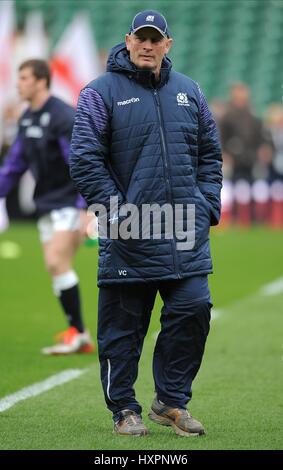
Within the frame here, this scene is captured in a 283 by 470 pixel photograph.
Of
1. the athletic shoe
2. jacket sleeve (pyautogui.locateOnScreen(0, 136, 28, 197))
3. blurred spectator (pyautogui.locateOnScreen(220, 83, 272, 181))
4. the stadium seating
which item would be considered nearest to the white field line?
the athletic shoe

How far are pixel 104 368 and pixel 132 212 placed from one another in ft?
2.84

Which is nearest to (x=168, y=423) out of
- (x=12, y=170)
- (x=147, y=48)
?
(x=147, y=48)

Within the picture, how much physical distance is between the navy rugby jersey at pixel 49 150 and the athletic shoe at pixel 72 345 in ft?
3.40

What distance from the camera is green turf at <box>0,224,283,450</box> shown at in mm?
6179

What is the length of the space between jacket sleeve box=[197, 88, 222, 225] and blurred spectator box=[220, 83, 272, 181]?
1720 cm

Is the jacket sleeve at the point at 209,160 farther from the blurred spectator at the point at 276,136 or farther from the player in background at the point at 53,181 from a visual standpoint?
the blurred spectator at the point at 276,136

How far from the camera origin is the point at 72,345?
970 centimetres

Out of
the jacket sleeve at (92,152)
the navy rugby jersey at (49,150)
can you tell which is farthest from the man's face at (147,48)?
the navy rugby jersey at (49,150)

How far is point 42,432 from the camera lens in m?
6.33

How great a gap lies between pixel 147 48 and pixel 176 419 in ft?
6.35

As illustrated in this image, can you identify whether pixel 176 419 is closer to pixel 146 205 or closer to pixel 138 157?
pixel 146 205

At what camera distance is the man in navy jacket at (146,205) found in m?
6.17

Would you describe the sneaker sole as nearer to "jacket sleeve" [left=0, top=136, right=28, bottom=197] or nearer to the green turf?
the green turf
